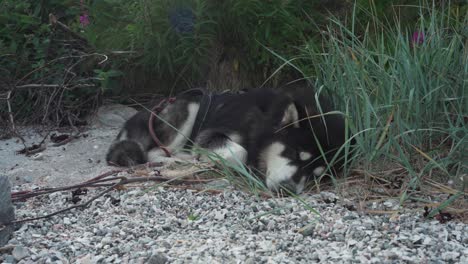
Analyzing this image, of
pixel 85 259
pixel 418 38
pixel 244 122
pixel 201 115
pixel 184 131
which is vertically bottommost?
pixel 184 131

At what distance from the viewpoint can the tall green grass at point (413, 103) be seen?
383cm

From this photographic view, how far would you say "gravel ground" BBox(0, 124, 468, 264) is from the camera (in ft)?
9.52

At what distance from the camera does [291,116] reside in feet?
13.9

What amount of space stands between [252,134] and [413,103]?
111cm

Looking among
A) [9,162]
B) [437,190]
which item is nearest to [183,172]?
[437,190]

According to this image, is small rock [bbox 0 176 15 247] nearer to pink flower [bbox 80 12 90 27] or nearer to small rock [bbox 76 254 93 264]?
small rock [bbox 76 254 93 264]

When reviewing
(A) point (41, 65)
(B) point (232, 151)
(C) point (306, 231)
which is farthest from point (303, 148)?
(A) point (41, 65)

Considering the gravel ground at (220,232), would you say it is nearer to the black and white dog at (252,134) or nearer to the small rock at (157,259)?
the small rock at (157,259)

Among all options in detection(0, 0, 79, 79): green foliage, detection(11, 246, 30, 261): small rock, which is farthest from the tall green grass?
detection(0, 0, 79, 79): green foliage

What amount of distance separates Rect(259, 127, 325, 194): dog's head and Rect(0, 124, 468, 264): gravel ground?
17cm

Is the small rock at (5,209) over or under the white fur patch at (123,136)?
over

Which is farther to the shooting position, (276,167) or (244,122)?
(244,122)

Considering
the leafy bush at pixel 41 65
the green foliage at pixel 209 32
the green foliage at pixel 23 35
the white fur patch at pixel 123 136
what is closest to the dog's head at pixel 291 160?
the white fur patch at pixel 123 136

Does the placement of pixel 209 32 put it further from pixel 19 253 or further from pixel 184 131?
pixel 19 253
